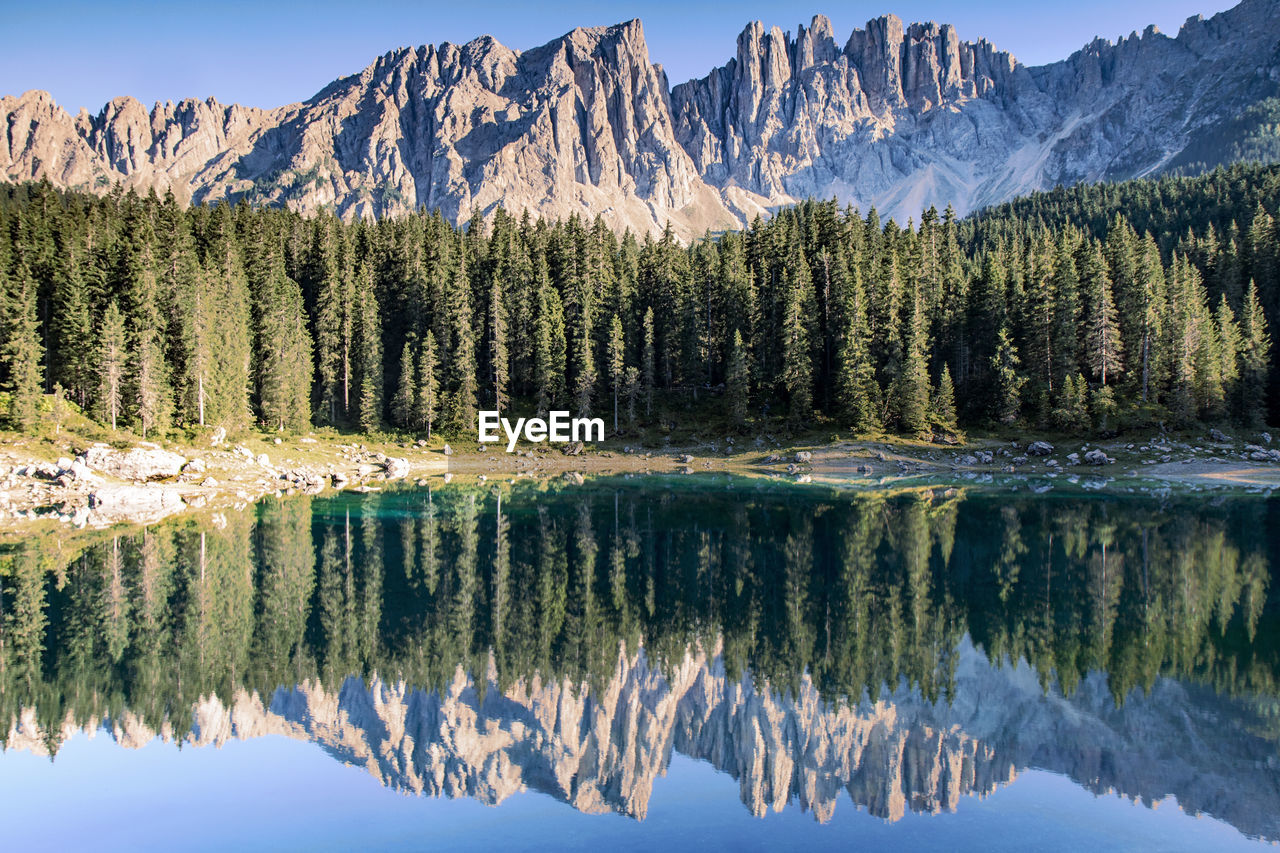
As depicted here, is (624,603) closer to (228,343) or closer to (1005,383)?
(228,343)

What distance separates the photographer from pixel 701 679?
1872 centimetres

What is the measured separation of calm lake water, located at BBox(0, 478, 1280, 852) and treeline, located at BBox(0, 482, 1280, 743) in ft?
0.44

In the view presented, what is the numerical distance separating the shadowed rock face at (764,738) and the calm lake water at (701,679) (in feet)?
0.22

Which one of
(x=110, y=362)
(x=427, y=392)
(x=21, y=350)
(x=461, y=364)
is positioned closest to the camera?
(x=21, y=350)

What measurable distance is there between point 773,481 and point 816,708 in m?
41.3

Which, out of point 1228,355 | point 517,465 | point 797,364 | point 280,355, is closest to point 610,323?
point 517,465

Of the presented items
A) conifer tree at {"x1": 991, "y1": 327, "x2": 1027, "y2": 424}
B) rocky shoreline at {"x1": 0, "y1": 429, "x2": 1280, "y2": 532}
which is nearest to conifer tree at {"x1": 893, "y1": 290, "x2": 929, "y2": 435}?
rocky shoreline at {"x1": 0, "y1": 429, "x2": 1280, "y2": 532}

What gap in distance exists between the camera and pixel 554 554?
32750 millimetres

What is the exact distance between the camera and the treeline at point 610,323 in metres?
58.2

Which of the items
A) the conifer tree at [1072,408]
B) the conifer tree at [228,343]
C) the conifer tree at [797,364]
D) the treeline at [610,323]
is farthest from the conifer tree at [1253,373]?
the conifer tree at [228,343]

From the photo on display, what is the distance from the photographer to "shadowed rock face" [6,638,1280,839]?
46.6 feet

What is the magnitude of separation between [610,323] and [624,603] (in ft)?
182

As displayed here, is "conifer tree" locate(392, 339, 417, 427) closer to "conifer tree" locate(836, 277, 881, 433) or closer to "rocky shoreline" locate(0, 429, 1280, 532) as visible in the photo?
"rocky shoreline" locate(0, 429, 1280, 532)

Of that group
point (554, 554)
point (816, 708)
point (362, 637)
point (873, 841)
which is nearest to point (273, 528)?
point (554, 554)
